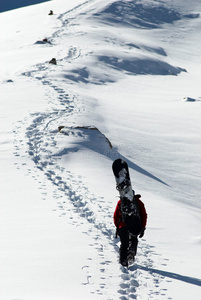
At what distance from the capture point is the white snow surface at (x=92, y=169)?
415 cm

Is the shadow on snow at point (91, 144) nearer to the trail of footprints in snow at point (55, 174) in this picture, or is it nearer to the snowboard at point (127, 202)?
the trail of footprints in snow at point (55, 174)

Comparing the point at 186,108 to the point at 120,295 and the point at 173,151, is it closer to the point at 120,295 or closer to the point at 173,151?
the point at 173,151

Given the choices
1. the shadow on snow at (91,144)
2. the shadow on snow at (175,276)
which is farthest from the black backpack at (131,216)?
the shadow on snow at (91,144)

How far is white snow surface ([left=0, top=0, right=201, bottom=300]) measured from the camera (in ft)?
13.6

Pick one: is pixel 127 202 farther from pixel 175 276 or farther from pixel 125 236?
pixel 175 276

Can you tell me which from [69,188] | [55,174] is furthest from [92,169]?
[69,188]

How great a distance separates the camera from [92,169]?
8.58 metres

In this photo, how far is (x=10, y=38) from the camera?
3183 cm

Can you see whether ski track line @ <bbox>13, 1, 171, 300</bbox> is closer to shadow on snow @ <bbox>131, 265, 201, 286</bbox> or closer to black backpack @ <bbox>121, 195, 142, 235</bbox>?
shadow on snow @ <bbox>131, 265, 201, 286</bbox>

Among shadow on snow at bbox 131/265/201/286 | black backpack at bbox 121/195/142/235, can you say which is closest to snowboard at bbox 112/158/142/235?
black backpack at bbox 121/195/142/235

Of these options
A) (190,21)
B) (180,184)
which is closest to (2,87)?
(180,184)

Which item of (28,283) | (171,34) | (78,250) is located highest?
(28,283)

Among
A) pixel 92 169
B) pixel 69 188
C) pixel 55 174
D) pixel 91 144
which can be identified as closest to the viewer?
pixel 69 188

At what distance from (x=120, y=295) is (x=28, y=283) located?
900mm
